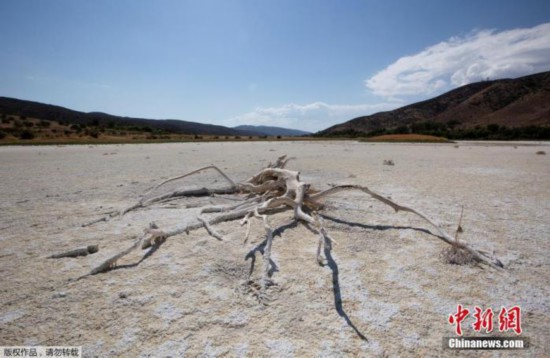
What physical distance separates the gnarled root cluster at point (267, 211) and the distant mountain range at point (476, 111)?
45.6 meters

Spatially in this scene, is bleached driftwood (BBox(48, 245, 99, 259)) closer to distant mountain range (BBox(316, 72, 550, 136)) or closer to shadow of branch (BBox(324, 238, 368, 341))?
shadow of branch (BBox(324, 238, 368, 341))

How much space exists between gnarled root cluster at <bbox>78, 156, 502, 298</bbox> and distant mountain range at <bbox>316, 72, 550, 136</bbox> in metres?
45.6

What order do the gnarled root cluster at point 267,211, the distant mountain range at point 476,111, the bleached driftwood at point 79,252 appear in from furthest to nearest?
the distant mountain range at point 476,111 → the bleached driftwood at point 79,252 → the gnarled root cluster at point 267,211

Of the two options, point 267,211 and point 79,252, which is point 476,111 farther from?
point 79,252

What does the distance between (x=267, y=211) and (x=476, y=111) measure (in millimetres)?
68547

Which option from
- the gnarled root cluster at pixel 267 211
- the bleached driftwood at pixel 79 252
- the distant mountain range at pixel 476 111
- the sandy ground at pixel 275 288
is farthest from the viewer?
the distant mountain range at pixel 476 111

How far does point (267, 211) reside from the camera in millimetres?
3354

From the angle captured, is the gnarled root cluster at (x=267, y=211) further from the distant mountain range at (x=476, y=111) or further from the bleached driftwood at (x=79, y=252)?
the distant mountain range at (x=476, y=111)

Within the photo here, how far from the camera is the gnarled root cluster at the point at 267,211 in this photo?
2.24 m

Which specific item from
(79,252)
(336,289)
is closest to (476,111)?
(336,289)

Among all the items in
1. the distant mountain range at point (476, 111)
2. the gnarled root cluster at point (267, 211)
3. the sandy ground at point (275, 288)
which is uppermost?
the distant mountain range at point (476, 111)

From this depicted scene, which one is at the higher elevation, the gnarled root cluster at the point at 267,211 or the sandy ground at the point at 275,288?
the gnarled root cluster at the point at 267,211

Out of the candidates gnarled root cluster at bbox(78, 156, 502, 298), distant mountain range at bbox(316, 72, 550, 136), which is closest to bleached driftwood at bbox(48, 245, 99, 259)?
gnarled root cluster at bbox(78, 156, 502, 298)

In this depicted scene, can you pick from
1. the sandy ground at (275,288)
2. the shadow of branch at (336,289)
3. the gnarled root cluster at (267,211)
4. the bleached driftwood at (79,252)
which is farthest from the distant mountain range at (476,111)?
the bleached driftwood at (79,252)
